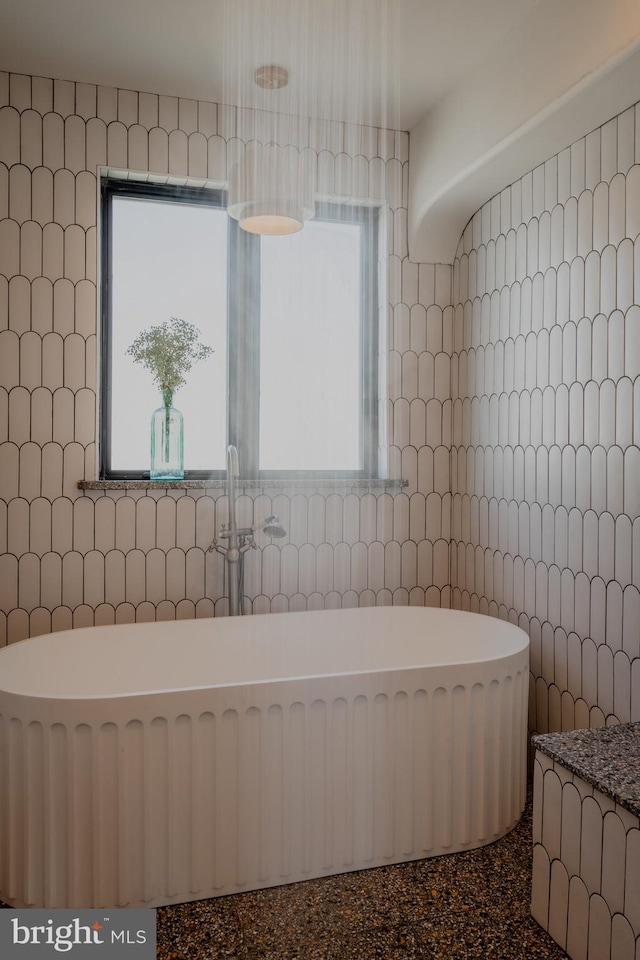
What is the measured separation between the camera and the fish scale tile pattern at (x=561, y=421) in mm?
2291

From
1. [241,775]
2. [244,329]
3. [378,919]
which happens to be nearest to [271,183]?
[244,329]

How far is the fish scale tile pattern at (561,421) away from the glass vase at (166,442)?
1309 mm

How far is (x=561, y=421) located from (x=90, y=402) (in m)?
1.84

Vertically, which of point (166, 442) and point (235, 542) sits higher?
point (166, 442)

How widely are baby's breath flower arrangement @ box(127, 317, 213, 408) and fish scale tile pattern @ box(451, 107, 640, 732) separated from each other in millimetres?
1260

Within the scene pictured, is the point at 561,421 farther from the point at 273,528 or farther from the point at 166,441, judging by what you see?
the point at 166,441

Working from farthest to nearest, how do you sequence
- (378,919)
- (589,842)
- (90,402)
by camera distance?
(90,402)
(378,919)
(589,842)

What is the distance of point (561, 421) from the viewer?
2.60 metres

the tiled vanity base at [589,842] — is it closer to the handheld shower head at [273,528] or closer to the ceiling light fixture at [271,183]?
the handheld shower head at [273,528]

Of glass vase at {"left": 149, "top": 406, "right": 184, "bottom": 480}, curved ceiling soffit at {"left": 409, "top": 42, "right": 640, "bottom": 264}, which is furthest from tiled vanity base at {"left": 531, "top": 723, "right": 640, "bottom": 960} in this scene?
curved ceiling soffit at {"left": 409, "top": 42, "right": 640, "bottom": 264}

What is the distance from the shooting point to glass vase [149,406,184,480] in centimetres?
294

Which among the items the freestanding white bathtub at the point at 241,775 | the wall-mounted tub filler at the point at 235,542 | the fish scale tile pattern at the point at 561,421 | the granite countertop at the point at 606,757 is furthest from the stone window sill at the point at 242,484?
the granite countertop at the point at 606,757

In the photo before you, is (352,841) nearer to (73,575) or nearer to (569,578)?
(569,578)

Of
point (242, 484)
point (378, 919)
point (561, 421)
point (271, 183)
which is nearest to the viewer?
point (378, 919)
